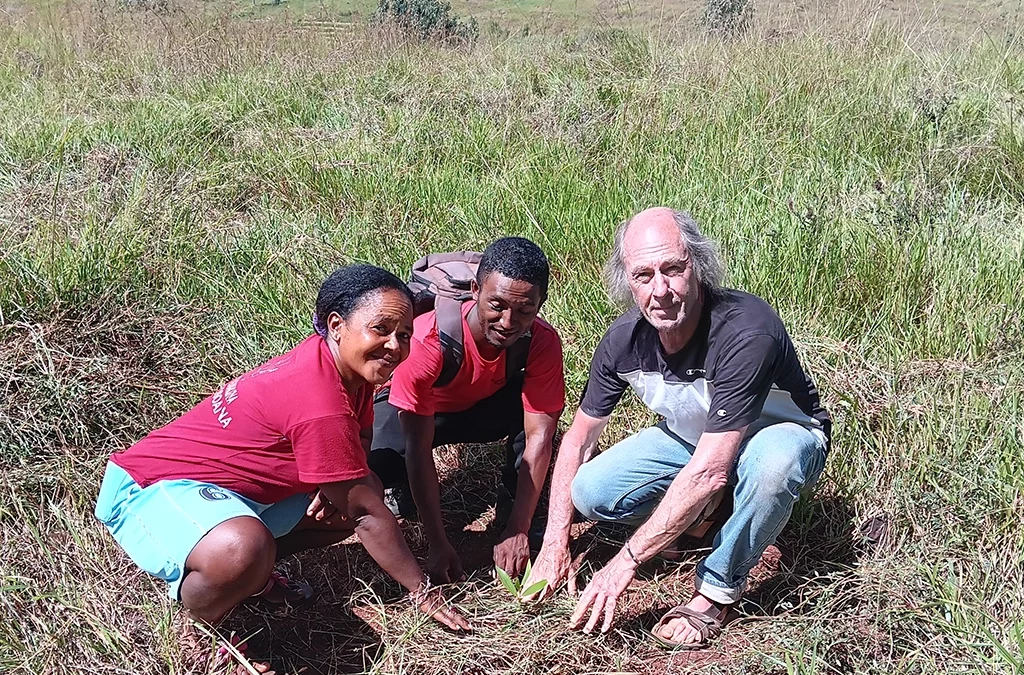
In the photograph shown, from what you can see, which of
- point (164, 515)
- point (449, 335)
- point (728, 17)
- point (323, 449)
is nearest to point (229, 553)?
point (164, 515)

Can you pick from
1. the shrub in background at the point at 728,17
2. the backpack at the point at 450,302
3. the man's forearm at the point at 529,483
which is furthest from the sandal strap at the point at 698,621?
the shrub in background at the point at 728,17

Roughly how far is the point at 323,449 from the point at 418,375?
0.52 metres

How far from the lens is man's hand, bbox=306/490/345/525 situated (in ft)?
8.57

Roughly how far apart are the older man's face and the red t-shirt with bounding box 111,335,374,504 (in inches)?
32.5

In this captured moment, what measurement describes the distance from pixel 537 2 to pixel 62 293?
7.13 m

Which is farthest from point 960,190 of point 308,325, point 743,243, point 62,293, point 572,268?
point 62,293

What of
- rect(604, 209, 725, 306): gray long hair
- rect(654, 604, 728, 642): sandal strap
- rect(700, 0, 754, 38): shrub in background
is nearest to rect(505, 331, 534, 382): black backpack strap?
rect(604, 209, 725, 306): gray long hair

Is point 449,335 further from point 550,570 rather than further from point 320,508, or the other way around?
point 550,570

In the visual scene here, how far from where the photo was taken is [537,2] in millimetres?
9477

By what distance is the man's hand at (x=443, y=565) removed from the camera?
9.21 feet

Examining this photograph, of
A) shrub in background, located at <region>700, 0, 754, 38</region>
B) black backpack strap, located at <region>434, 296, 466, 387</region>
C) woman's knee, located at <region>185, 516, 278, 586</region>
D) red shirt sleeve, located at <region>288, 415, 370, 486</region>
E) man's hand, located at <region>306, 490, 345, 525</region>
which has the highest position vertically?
shrub in background, located at <region>700, 0, 754, 38</region>

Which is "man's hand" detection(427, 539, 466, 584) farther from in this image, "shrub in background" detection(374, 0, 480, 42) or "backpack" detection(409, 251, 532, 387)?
"shrub in background" detection(374, 0, 480, 42)

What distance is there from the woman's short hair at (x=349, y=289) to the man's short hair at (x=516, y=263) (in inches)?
12.7

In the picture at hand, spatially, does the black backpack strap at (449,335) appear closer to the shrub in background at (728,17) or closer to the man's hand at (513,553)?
the man's hand at (513,553)
